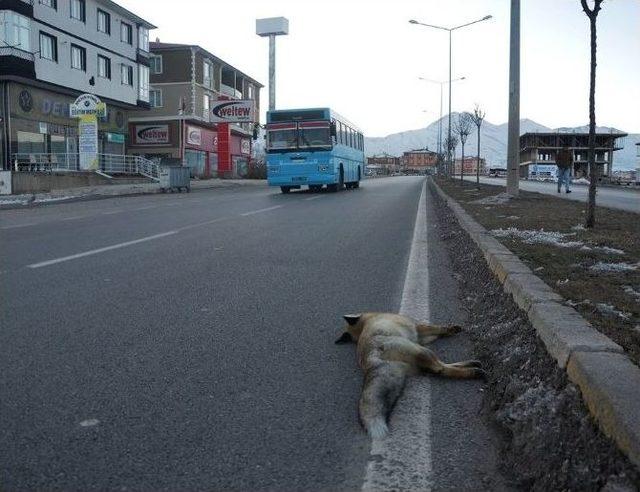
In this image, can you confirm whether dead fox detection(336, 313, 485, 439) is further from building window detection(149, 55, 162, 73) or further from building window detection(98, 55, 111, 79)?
building window detection(149, 55, 162, 73)

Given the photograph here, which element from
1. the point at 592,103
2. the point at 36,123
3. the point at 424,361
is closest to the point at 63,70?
the point at 36,123

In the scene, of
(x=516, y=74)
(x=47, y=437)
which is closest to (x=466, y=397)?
(x=47, y=437)

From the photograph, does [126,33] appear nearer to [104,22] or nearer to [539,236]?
[104,22]

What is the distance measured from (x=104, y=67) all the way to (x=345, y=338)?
41746 millimetres

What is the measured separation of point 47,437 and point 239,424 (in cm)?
79

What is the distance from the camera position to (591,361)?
9.33 ft

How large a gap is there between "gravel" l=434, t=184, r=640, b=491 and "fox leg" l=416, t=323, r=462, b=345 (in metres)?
0.16

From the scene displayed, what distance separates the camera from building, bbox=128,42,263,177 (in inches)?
2096

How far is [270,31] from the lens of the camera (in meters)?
74.9

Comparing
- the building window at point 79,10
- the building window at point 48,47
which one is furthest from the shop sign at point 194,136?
the building window at point 48,47

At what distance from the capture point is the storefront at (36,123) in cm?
3388

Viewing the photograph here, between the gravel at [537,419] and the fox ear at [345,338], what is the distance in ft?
2.61

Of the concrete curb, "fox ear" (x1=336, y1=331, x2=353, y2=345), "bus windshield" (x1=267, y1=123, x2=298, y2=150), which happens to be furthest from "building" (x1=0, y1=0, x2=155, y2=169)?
the concrete curb

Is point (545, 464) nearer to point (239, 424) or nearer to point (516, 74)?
point (239, 424)
